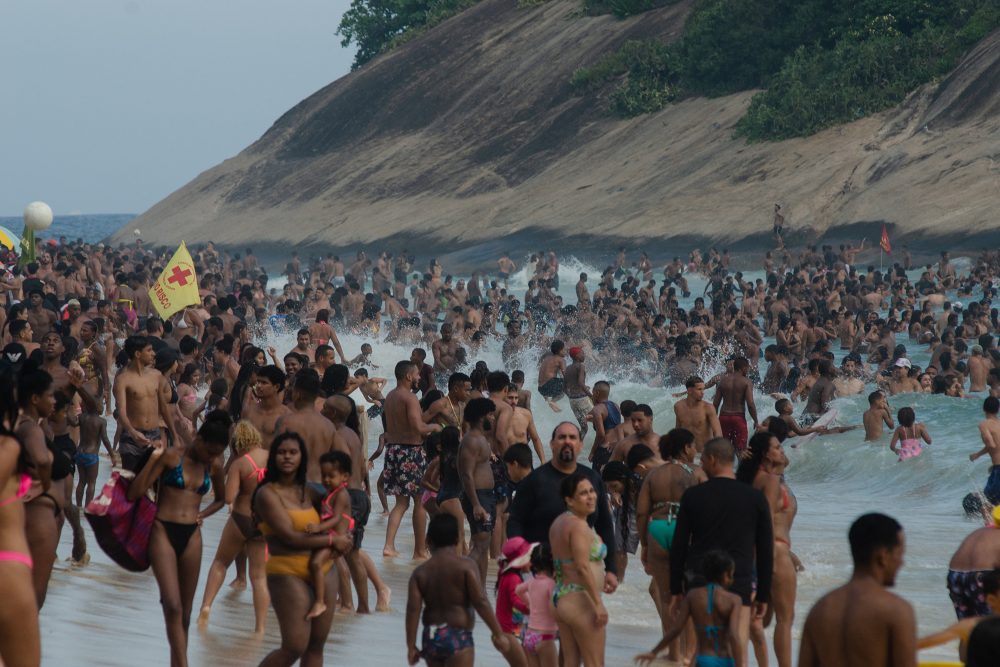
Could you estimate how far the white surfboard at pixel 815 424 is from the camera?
57.3 feet

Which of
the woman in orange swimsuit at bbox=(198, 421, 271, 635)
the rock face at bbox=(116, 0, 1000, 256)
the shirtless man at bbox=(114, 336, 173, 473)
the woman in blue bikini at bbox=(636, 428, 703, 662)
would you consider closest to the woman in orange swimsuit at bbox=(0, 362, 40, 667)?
the woman in orange swimsuit at bbox=(198, 421, 271, 635)

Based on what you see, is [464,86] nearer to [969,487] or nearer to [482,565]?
[969,487]

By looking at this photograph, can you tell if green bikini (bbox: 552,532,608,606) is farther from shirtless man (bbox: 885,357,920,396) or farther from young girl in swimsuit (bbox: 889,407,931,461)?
shirtless man (bbox: 885,357,920,396)

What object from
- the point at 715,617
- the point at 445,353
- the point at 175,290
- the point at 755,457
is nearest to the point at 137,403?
the point at 755,457

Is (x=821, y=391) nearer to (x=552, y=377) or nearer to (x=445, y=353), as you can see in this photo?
(x=552, y=377)

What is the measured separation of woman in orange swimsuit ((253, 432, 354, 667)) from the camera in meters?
6.44

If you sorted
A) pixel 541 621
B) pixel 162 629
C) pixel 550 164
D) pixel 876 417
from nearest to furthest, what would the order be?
pixel 541 621 → pixel 162 629 → pixel 876 417 → pixel 550 164

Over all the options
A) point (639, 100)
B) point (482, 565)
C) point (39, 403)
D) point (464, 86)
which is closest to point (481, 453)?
point (482, 565)

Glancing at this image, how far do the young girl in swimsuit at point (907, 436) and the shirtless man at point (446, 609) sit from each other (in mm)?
11236

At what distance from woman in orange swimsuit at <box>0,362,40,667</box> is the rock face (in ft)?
106

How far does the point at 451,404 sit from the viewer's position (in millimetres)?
11812

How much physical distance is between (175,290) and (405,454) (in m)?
7.70

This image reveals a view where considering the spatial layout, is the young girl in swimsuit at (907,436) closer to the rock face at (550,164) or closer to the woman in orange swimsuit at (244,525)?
the woman in orange swimsuit at (244,525)

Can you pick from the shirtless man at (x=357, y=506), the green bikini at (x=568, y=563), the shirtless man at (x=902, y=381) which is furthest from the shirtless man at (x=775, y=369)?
the green bikini at (x=568, y=563)
